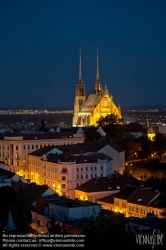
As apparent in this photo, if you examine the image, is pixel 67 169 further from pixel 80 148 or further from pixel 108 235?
pixel 108 235

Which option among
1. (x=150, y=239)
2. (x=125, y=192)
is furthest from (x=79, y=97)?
(x=150, y=239)

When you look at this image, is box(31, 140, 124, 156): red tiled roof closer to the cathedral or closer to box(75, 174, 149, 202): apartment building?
box(75, 174, 149, 202): apartment building

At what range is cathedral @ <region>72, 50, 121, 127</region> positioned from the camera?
335 feet

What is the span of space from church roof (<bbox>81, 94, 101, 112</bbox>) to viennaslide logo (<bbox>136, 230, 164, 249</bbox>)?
75370 millimetres

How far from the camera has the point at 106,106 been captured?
102250 mm

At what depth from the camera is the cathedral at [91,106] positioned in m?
102

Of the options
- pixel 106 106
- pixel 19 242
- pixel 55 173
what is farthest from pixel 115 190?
pixel 106 106

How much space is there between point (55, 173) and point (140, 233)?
25184 millimetres

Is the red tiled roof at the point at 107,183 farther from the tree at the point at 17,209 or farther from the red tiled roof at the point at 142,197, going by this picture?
the tree at the point at 17,209

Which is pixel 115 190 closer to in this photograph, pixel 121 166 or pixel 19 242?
pixel 121 166

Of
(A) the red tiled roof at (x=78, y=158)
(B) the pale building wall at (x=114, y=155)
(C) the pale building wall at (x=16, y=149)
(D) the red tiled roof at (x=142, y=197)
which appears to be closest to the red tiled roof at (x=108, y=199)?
(D) the red tiled roof at (x=142, y=197)

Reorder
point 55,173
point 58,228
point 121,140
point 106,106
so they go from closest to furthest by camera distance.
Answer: point 58,228
point 55,173
point 121,140
point 106,106

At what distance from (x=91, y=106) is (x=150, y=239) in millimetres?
77631

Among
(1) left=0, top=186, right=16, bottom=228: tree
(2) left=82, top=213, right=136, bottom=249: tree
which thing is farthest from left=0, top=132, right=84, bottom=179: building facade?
(2) left=82, top=213, right=136, bottom=249: tree
